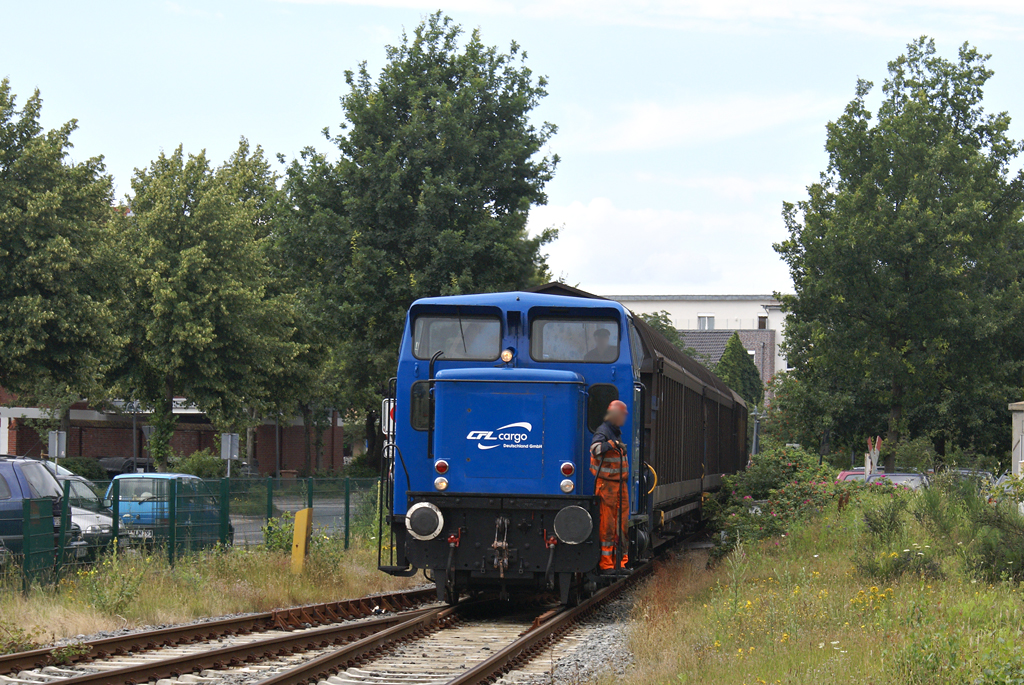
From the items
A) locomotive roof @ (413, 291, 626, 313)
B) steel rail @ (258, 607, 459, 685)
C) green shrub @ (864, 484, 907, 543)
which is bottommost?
steel rail @ (258, 607, 459, 685)

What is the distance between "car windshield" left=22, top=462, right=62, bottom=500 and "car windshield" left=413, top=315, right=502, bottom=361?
5902mm

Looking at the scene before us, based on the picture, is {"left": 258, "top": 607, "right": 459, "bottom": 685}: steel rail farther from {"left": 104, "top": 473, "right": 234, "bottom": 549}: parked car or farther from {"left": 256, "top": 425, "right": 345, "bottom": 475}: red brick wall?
{"left": 256, "top": 425, "right": 345, "bottom": 475}: red brick wall

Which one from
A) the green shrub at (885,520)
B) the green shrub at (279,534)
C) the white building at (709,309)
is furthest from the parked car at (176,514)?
the white building at (709,309)

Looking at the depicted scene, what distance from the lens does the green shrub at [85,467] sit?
41.5 m

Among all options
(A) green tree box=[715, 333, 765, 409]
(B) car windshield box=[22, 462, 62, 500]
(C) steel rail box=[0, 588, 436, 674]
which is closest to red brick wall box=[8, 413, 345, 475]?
(A) green tree box=[715, 333, 765, 409]

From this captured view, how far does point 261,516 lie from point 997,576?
1069cm

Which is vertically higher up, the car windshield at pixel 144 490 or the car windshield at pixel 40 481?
the car windshield at pixel 40 481

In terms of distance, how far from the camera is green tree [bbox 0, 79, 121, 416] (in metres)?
25.6

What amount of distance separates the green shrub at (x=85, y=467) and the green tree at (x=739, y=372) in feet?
151

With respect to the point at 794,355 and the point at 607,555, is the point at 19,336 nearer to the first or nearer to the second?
the point at 607,555

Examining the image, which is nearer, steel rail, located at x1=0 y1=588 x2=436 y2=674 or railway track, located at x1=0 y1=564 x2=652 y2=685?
railway track, located at x1=0 y1=564 x2=652 y2=685

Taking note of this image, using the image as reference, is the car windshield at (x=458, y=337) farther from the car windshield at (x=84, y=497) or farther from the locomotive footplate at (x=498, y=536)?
the car windshield at (x=84, y=497)

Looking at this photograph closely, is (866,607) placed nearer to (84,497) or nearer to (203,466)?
(84,497)

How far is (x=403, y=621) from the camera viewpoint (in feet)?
36.9
